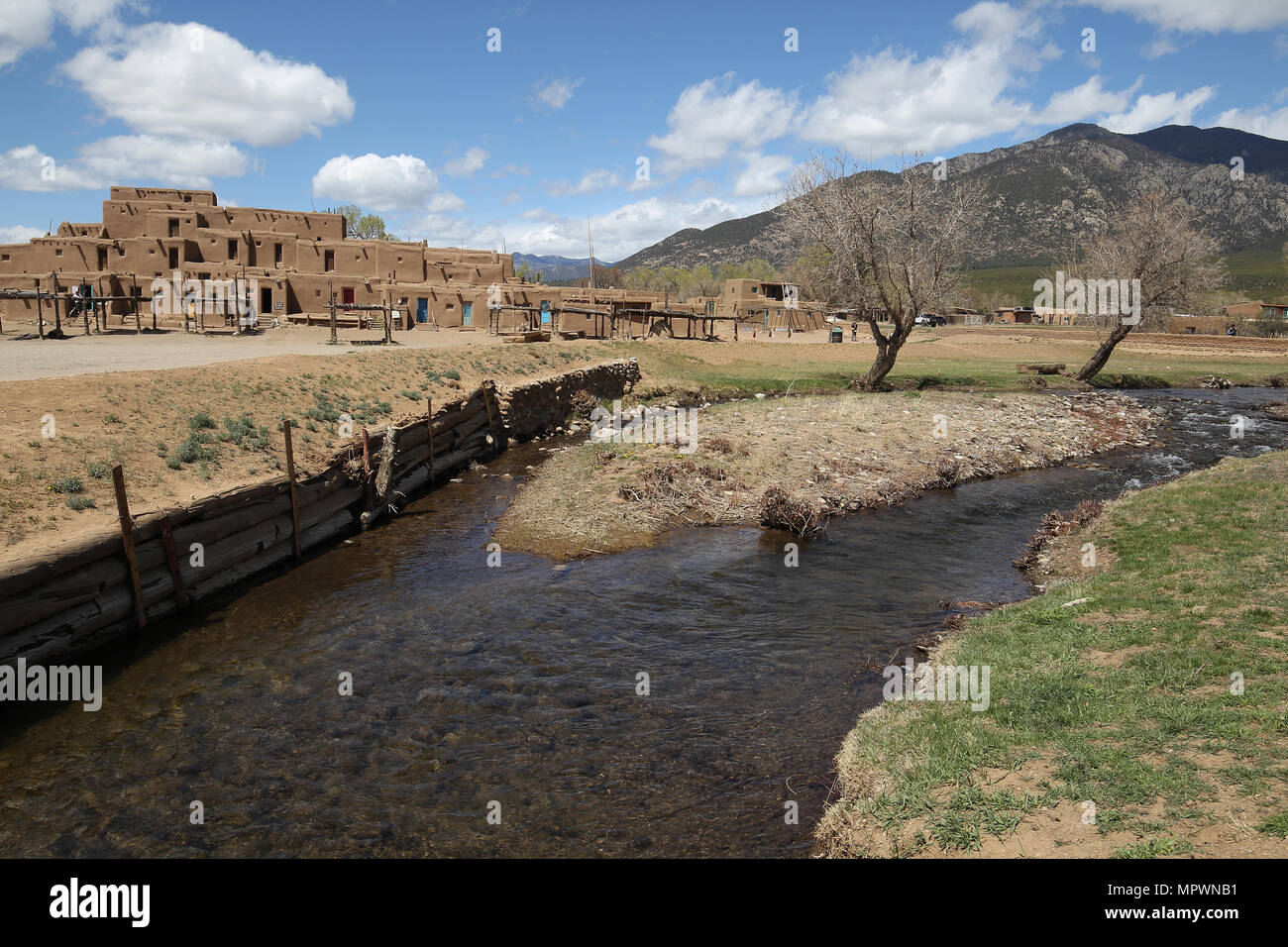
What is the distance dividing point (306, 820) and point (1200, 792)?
7.36m

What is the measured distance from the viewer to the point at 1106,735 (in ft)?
21.1

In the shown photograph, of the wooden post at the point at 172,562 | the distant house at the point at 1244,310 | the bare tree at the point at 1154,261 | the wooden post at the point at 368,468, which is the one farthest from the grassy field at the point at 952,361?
the wooden post at the point at 172,562


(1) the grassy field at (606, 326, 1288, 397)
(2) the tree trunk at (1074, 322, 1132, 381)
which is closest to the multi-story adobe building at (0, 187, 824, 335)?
(1) the grassy field at (606, 326, 1288, 397)

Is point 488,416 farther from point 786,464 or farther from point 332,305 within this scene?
point 332,305

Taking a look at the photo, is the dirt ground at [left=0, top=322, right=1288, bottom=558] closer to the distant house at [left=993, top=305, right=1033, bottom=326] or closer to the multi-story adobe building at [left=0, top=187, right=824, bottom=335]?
the multi-story adobe building at [left=0, top=187, right=824, bottom=335]

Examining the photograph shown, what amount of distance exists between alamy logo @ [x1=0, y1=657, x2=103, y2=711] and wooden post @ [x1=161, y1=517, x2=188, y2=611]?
5.90 feet

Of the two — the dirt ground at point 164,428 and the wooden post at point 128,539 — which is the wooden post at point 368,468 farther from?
the wooden post at point 128,539
